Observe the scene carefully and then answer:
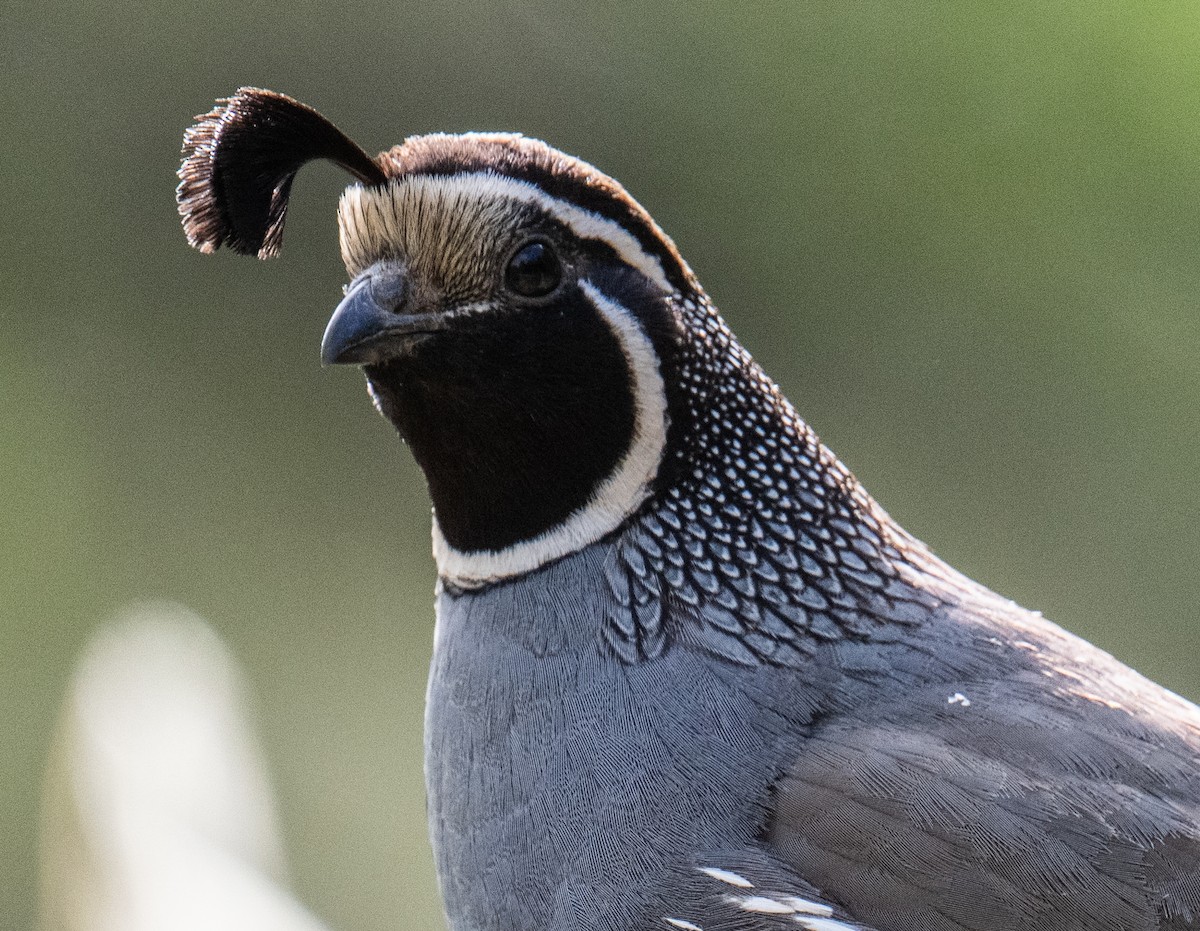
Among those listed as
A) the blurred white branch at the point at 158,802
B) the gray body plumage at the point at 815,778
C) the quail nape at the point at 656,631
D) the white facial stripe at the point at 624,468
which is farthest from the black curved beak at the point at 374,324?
the blurred white branch at the point at 158,802

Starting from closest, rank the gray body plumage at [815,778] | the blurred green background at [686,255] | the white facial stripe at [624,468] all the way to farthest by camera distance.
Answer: the gray body plumage at [815,778] → the white facial stripe at [624,468] → the blurred green background at [686,255]

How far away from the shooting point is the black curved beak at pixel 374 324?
2.05m

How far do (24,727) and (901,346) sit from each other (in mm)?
2641

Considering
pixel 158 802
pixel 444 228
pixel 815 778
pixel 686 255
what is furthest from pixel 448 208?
pixel 158 802

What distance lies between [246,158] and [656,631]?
0.86m

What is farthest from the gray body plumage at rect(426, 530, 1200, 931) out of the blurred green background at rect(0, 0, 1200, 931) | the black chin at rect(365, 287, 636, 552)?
the blurred green background at rect(0, 0, 1200, 931)

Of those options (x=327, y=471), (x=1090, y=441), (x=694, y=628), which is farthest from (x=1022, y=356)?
(x=694, y=628)

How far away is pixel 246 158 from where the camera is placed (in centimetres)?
216

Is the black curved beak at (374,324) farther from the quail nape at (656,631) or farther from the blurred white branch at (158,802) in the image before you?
the blurred white branch at (158,802)

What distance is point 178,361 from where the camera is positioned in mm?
4609

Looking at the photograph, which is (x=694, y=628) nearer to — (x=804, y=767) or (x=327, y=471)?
(x=804, y=767)

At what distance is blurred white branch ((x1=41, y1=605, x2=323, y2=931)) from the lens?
3691 mm

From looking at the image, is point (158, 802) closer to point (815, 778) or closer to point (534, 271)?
point (534, 271)

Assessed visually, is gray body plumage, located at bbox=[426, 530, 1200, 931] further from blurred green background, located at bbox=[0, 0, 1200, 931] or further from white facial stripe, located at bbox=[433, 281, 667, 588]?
blurred green background, located at bbox=[0, 0, 1200, 931]
